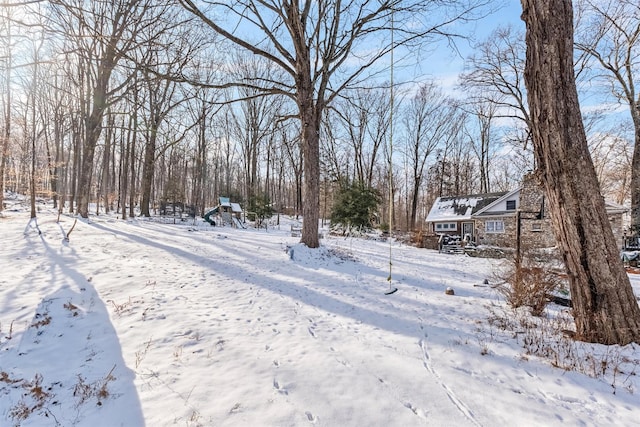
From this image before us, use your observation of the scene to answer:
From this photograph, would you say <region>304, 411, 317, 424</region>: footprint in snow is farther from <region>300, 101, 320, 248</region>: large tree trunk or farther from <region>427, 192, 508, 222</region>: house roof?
<region>427, 192, 508, 222</region>: house roof

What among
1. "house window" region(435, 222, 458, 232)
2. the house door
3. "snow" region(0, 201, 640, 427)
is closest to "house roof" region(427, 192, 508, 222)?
"house window" region(435, 222, 458, 232)

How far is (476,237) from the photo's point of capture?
1004 inches

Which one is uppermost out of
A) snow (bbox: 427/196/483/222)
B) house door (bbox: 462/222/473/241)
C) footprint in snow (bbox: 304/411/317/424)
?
snow (bbox: 427/196/483/222)

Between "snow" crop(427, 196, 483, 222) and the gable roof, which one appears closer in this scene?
the gable roof

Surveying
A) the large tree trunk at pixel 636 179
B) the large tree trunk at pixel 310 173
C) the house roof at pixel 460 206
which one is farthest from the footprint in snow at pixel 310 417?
the house roof at pixel 460 206

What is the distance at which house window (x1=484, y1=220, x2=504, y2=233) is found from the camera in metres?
24.0

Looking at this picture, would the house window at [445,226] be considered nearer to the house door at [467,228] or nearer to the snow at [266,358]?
the house door at [467,228]

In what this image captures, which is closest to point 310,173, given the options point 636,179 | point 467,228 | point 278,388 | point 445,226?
point 278,388

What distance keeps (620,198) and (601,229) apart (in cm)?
3619

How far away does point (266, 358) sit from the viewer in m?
3.23

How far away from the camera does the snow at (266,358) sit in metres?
2.36

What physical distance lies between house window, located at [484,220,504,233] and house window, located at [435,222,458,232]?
10.5 ft

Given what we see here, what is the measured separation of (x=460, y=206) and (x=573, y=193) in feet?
85.7

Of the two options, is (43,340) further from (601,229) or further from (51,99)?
(51,99)
